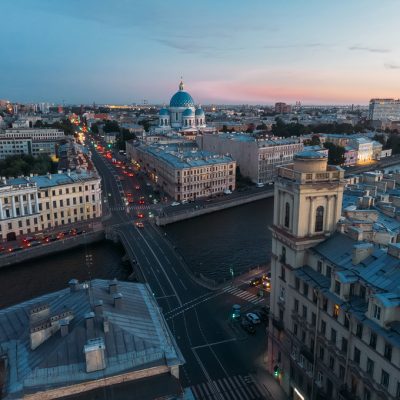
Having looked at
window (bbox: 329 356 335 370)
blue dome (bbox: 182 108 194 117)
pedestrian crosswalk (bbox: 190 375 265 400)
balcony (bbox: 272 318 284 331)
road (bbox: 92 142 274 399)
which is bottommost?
pedestrian crosswalk (bbox: 190 375 265 400)

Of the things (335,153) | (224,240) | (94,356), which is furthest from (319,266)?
(335,153)

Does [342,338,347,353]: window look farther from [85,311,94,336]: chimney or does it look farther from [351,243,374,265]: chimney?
[85,311,94,336]: chimney

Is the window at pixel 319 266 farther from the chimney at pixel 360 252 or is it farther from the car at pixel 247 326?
the car at pixel 247 326

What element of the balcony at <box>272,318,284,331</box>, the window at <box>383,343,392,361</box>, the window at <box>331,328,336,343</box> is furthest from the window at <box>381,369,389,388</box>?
the balcony at <box>272,318,284,331</box>

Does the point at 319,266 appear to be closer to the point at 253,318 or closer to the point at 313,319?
the point at 313,319

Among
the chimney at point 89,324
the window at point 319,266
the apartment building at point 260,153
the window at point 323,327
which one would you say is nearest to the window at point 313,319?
the window at point 323,327

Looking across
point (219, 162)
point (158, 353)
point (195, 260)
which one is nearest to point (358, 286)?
point (158, 353)

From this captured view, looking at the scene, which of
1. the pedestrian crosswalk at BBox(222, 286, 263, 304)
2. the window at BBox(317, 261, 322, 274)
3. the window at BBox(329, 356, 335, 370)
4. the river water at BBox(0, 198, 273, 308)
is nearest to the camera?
the window at BBox(329, 356, 335, 370)
